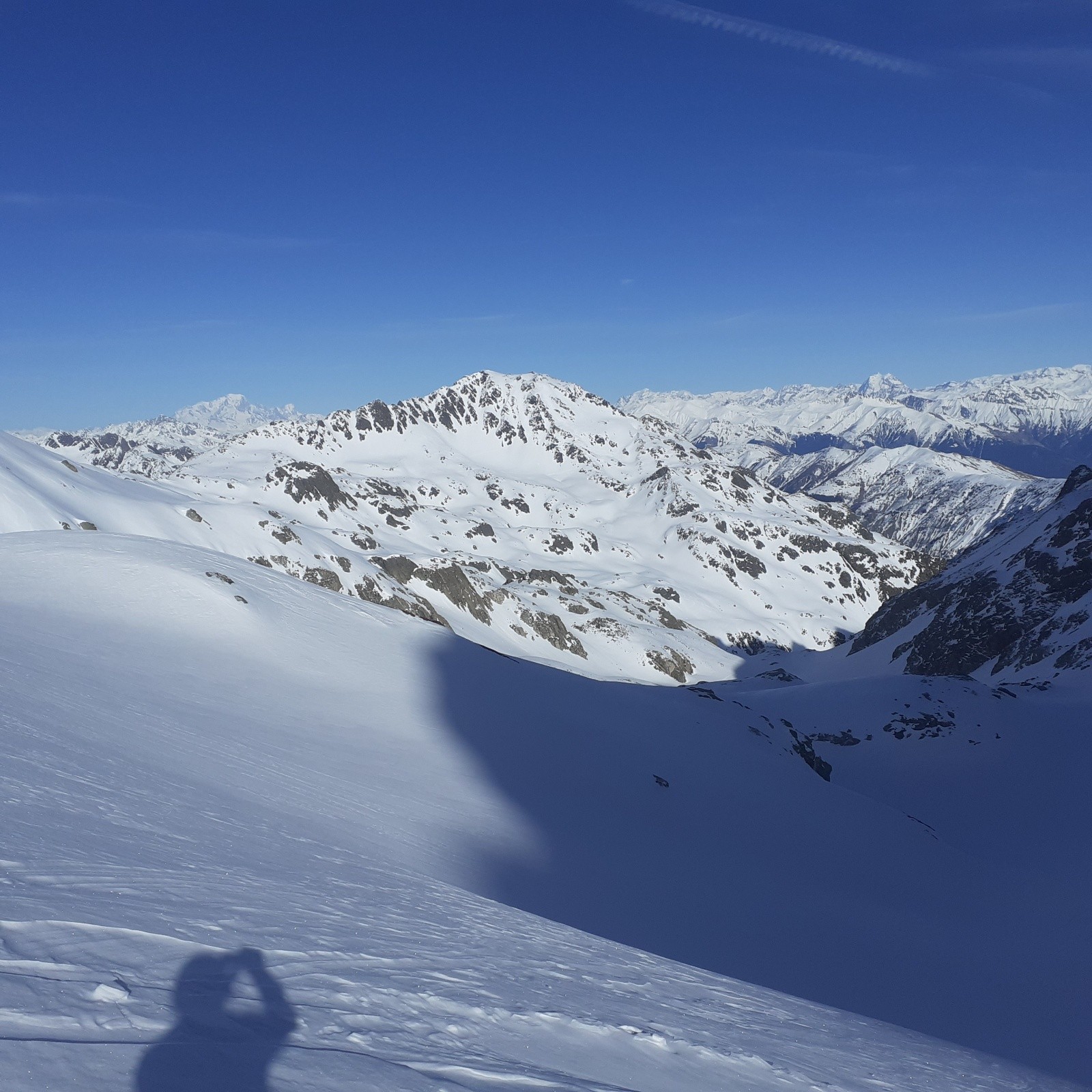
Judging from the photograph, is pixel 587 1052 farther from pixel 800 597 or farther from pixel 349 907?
pixel 800 597

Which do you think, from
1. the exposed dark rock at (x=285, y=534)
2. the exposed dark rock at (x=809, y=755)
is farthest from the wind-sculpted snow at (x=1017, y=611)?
the exposed dark rock at (x=285, y=534)

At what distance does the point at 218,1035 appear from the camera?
5.03 metres

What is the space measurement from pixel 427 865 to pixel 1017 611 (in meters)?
84.1

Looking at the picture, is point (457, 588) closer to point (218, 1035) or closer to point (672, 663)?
point (672, 663)

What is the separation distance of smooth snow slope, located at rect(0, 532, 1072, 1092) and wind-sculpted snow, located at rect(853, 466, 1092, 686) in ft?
145

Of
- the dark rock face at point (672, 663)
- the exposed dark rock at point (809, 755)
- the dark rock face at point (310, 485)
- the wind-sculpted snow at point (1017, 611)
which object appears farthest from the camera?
the dark rock face at point (310, 485)

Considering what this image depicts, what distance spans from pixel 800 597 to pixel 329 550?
421 feet

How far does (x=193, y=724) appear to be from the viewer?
62.8ft

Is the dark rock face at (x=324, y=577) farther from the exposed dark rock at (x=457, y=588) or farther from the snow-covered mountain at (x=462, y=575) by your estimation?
the exposed dark rock at (x=457, y=588)

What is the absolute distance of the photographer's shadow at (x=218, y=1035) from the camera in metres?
4.39

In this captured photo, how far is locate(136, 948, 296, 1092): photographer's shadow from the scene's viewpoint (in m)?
4.39

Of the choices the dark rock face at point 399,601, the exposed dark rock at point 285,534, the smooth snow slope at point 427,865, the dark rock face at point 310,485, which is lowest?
the smooth snow slope at point 427,865

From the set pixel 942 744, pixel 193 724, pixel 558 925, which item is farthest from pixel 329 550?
pixel 558 925

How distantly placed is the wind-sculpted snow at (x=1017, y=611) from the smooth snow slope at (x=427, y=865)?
44.1 meters
